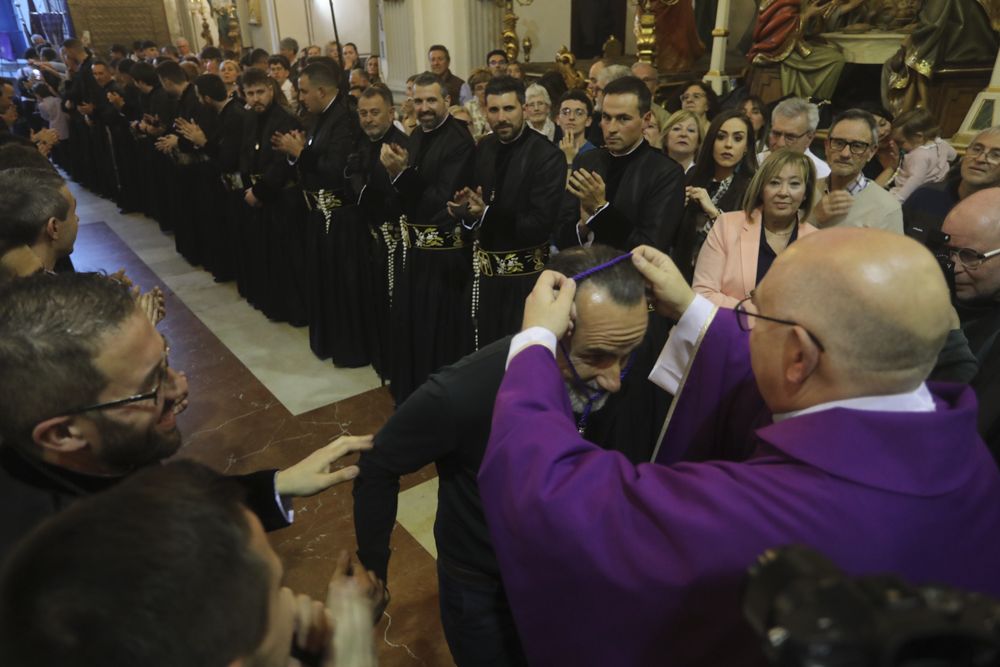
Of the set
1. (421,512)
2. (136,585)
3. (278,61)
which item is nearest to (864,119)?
Result: (421,512)

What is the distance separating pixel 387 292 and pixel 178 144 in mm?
3280

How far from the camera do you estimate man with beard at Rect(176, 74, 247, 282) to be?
18.7 ft

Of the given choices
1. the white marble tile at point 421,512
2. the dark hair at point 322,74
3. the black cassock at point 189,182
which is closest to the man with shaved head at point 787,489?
the white marble tile at point 421,512

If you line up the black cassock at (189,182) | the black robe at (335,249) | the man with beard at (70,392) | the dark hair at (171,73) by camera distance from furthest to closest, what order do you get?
the dark hair at (171,73) < the black cassock at (189,182) < the black robe at (335,249) < the man with beard at (70,392)

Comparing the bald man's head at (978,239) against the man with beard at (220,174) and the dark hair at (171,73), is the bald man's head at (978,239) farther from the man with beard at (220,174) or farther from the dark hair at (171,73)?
the dark hair at (171,73)

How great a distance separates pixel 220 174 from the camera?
6238 millimetres

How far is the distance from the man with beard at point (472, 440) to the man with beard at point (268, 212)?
3921 millimetres

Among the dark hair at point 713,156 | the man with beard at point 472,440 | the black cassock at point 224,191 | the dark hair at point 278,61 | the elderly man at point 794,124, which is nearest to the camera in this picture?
the man with beard at point 472,440

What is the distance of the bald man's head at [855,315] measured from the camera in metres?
1.06

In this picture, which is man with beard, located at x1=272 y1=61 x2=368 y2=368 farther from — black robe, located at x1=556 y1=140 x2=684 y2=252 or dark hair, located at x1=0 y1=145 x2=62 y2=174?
black robe, located at x1=556 y1=140 x2=684 y2=252

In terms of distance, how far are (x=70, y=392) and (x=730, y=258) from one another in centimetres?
265

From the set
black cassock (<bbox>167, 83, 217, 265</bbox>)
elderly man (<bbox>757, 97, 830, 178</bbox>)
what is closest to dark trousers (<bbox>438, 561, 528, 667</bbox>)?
elderly man (<bbox>757, 97, 830, 178</bbox>)

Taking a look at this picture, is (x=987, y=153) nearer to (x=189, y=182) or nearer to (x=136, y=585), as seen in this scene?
(x=136, y=585)

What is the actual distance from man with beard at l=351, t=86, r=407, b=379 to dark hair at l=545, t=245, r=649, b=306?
2.48 meters
